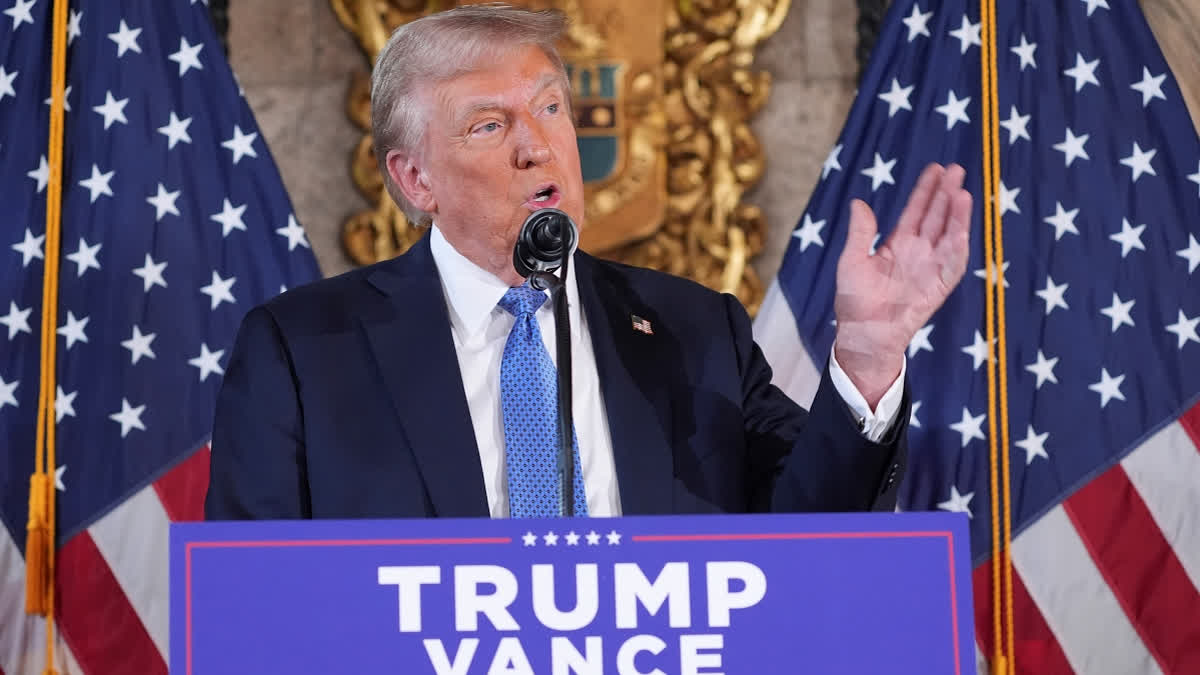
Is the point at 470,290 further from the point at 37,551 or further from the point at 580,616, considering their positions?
the point at 37,551

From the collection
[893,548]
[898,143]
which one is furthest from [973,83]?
[893,548]

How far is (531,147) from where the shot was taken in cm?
206

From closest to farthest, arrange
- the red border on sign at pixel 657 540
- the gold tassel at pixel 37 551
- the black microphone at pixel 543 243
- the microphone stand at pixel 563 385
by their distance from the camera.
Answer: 1. the red border on sign at pixel 657 540
2. the microphone stand at pixel 563 385
3. the black microphone at pixel 543 243
4. the gold tassel at pixel 37 551

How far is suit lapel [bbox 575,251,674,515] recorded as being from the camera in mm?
1903

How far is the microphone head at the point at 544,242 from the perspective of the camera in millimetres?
1614

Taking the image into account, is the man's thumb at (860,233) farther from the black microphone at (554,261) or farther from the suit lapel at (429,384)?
the suit lapel at (429,384)

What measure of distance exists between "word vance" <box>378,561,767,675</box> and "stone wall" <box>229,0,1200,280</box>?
2446 millimetres

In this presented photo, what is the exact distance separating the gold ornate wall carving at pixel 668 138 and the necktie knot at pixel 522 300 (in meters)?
1.56

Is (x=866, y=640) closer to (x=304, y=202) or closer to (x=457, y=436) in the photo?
(x=457, y=436)

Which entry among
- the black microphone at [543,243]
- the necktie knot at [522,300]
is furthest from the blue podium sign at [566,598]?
the necktie knot at [522,300]

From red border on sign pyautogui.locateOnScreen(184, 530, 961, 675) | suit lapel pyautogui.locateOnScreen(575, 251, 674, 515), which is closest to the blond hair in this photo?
suit lapel pyautogui.locateOnScreen(575, 251, 674, 515)

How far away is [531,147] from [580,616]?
917 millimetres

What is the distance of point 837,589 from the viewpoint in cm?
134

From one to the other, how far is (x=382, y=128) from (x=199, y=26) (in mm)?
1355
